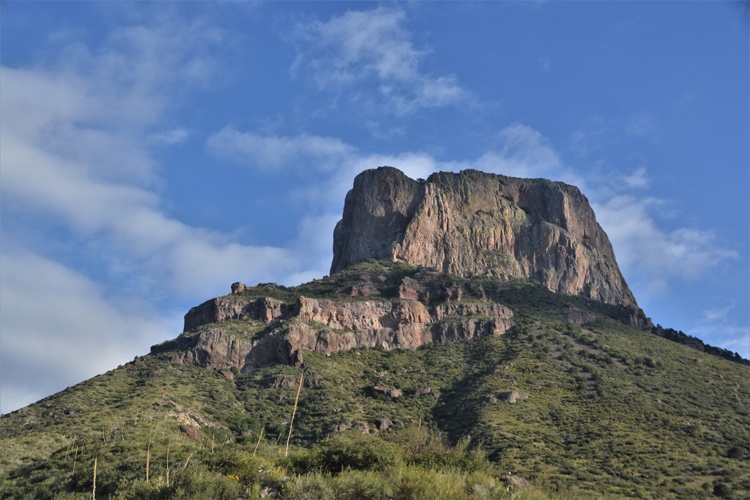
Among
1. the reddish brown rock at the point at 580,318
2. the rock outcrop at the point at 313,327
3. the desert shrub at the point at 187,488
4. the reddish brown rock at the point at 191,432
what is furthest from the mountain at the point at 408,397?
the reddish brown rock at the point at 580,318

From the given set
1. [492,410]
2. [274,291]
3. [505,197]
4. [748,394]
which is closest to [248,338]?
[274,291]

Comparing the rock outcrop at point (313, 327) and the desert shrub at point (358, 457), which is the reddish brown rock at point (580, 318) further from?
the desert shrub at point (358, 457)

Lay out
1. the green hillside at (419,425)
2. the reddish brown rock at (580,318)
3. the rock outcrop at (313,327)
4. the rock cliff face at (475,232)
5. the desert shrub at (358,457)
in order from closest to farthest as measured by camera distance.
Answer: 1. the green hillside at (419,425)
2. the desert shrub at (358,457)
3. the rock outcrop at (313,327)
4. the reddish brown rock at (580,318)
5. the rock cliff face at (475,232)

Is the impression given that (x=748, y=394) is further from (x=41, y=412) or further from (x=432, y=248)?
(x=41, y=412)

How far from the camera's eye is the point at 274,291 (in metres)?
97.4

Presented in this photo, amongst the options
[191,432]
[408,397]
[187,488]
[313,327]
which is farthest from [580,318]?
[187,488]

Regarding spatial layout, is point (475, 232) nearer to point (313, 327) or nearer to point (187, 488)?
point (313, 327)

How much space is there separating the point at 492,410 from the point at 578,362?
83.8ft

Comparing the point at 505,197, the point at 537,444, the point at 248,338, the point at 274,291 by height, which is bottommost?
the point at 537,444

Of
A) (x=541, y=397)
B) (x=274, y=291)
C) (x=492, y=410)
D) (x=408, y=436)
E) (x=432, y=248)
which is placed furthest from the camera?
(x=432, y=248)

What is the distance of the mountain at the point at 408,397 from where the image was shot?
80.0ft

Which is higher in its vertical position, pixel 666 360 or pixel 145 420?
pixel 666 360

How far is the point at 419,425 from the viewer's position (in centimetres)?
3969

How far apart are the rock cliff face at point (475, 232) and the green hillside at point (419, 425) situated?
28987 mm
